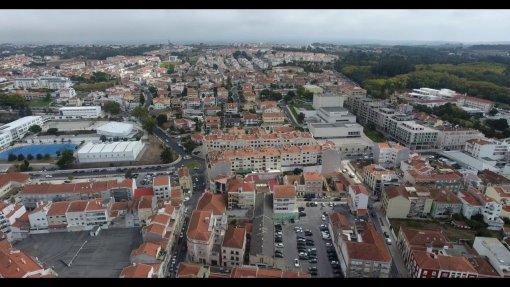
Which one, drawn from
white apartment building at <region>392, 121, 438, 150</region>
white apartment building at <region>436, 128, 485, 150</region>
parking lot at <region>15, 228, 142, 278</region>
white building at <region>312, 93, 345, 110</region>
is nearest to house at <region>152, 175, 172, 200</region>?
parking lot at <region>15, 228, 142, 278</region>

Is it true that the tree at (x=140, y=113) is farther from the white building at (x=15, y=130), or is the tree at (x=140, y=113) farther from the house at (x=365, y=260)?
the house at (x=365, y=260)

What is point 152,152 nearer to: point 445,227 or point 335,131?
point 335,131

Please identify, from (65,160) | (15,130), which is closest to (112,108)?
(15,130)

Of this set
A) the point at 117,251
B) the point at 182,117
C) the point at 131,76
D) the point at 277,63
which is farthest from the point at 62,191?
the point at 277,63

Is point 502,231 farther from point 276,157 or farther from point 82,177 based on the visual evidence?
point 82,177

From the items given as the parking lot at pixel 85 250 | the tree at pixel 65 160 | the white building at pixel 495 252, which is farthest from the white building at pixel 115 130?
the white building at pixel 495 252

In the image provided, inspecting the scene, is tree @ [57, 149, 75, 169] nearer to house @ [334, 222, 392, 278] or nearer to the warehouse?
the warehouse
